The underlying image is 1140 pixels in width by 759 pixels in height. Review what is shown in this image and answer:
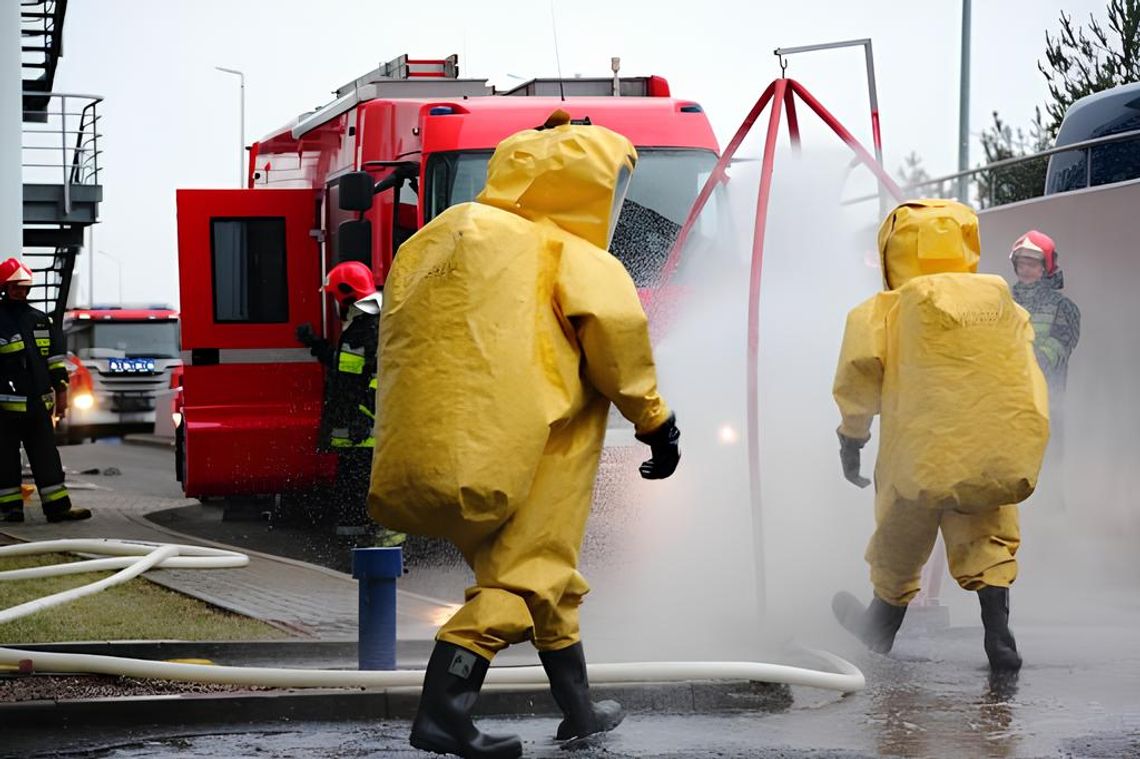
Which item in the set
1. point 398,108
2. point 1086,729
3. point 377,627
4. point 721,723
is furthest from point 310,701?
point 398,108

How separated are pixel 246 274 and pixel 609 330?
7759 mm

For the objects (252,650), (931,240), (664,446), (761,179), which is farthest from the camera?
(761,179)

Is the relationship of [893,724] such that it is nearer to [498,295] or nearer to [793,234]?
[498,295]

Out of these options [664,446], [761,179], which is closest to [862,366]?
[761,179]

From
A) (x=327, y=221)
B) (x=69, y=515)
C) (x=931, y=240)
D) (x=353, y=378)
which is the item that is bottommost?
(x=69, y=515)

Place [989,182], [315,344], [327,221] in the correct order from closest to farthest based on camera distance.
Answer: [315,344], [327,221], [989,182]

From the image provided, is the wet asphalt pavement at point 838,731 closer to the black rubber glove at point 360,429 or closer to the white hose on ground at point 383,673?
the white hose on ground at point 383,673

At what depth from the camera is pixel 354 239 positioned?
11305 mm

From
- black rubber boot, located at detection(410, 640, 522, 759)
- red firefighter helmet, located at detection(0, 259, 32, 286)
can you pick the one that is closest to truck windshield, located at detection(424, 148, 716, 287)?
red firefighter helmet, located at detection(0, 259, 32, 286)

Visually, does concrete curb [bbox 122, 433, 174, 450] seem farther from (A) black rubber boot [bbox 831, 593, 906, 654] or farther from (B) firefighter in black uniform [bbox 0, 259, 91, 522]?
(A) black rubber boot [bbox 831, 593, 906, 654]

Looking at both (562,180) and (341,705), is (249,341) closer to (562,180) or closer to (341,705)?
(341,705)

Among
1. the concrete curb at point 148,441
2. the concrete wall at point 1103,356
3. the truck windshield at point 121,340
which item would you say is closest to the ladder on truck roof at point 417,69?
the concrete wall at point 1103,356

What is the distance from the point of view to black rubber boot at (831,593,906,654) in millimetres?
7398

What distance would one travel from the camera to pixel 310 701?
618cm
